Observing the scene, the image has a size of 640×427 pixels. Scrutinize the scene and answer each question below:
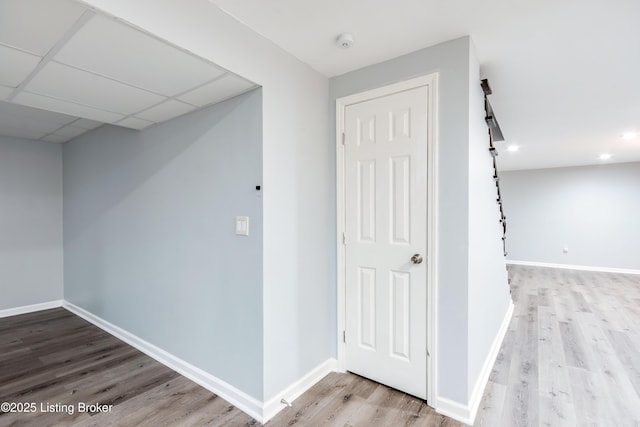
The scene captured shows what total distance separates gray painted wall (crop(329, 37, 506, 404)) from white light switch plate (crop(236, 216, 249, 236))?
1260 millimetres

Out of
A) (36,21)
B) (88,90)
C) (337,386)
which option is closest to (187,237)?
(88,90)

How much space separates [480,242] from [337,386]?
151 centimetres

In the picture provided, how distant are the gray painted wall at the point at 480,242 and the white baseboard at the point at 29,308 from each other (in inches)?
200

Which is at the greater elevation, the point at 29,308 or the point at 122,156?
the point at 122,156

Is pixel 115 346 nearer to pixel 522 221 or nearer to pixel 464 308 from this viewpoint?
pixel 464 308

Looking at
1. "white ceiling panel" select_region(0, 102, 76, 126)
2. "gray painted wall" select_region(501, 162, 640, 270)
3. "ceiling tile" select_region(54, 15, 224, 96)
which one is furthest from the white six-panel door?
"gray painted wall" select_region(501, 162, 640, 270)

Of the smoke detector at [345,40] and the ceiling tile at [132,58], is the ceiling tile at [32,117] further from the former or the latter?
the smoke detector at [345,40]

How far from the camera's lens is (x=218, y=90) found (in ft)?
6.56

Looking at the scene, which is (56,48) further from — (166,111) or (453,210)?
(453,210)

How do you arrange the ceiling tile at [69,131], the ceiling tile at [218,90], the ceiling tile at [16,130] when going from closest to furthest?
the ceiling tile at [218,90] < the ceiling tile at [16,130] < the ceiling tile at [69,131]

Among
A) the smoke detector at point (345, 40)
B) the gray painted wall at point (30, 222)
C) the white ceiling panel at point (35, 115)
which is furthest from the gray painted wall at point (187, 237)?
the gray painted wall at point (30, 222)

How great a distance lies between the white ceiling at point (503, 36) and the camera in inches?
65.2

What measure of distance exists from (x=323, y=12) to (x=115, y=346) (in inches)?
133

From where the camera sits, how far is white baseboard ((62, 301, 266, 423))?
6.53 ft
